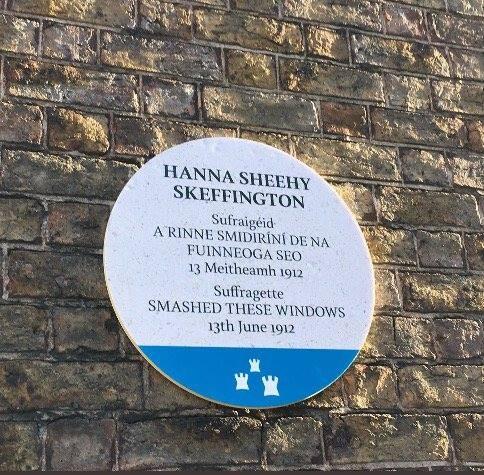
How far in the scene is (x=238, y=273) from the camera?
2.73 m

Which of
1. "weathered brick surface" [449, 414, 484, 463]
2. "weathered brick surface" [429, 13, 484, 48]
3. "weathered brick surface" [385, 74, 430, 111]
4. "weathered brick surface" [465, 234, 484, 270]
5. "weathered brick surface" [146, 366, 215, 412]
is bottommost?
"weathered brick surface" [449, 414, 484, 463]

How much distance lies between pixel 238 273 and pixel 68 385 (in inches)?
23.5

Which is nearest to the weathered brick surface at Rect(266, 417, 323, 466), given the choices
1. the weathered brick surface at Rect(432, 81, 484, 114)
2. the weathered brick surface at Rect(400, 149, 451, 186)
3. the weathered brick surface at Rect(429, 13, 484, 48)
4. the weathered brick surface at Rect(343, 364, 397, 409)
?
the weathered brick surface at Rect(343, 364, 397, 409)

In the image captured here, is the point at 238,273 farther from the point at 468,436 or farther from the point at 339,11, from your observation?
the point at 339,11

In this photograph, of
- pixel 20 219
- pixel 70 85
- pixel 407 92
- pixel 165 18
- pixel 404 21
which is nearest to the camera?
pixel 20 219

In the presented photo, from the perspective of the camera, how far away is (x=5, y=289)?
2.54 metres

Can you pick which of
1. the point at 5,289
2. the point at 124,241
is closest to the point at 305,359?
the point at 124,241

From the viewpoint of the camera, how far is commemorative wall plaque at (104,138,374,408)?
2.60 m

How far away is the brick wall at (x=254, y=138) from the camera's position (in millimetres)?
2521

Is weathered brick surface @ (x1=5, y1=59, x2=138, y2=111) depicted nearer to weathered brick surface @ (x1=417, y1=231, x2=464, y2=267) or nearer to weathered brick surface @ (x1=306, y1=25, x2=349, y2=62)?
weathered brick surface @ (x1=306, y1=25, x2=349, y2=62)

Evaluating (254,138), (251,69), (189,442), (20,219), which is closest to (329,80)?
(251,69)

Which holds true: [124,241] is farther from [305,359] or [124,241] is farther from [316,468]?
[316,468]

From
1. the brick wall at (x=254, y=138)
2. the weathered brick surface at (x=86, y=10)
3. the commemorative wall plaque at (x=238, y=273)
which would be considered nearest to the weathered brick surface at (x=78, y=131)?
the brick wall at (x=254, y=138)

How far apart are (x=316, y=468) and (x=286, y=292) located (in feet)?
1.71
